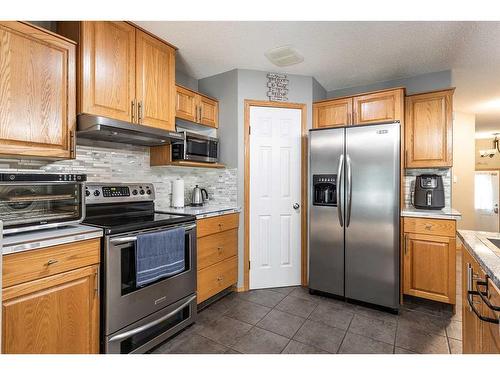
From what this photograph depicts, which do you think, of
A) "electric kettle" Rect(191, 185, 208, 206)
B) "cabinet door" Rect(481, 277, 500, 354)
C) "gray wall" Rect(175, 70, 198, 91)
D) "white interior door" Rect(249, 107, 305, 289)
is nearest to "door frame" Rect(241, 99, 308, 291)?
"white interior door" Rect(249, 107, 305, 289)

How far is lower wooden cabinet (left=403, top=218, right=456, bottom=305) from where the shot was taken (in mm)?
2393

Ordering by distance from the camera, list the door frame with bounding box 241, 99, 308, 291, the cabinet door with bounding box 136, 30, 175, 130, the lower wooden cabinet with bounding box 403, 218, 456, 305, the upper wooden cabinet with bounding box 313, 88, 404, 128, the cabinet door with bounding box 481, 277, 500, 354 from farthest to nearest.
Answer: the door frame with bounding box 241, 99, 308, 291
the upper wooden cabinet with bounding box 313, 88, 404, 128
the lower wooden cabinet with bounding box 403, 218, 456, 305
the cabinet door with bounding box 136, 30, 175, 130
the cabinet door with bounding box 481, 277, 500, 354

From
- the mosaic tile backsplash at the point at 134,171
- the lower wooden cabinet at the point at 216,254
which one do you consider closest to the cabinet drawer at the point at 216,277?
the lower wooden cabinet at the point at 216,254

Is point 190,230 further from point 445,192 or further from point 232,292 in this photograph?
point 445,192

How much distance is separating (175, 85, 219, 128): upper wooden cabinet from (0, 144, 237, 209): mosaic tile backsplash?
509mm

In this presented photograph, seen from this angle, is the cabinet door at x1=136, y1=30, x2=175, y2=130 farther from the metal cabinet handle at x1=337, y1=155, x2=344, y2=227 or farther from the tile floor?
the tile floor

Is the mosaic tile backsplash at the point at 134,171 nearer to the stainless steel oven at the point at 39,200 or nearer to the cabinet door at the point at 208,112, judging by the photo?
the stainless steel oven at the point at 39,200

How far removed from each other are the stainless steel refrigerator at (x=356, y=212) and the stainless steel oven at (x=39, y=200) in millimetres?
2031

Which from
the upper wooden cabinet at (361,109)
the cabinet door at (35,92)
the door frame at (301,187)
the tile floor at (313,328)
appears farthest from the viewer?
the door frame at (301,187)

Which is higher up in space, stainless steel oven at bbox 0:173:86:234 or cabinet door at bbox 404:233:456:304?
stainless steel oven at bbox 0:173:86:234

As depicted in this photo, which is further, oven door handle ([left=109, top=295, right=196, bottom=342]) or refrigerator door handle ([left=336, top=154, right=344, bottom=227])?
refrigerator door handle ([left=336, top=154, right=344, bottom=227])

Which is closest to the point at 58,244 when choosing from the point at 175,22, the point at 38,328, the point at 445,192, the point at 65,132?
the point at 38,328

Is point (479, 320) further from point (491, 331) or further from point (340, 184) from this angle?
point (340, 184)

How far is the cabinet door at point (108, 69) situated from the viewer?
5.89 ft
